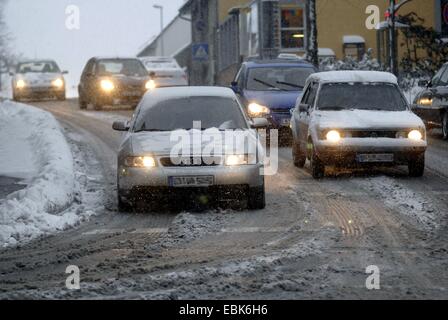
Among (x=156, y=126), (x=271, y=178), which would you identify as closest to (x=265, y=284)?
(x=156, y=126)

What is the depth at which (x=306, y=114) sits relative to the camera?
16328mm

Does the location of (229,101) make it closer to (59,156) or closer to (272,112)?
(59,156)

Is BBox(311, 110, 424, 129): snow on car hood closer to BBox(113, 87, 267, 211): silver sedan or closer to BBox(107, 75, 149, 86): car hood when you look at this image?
BBox(113, 87, 267, 211): silver sedan

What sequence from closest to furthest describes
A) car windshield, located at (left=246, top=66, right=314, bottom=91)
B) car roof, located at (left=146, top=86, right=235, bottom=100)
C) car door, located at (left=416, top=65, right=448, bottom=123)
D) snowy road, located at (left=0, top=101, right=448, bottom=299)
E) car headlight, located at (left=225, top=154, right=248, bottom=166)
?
1. snowy road, located at (left=0, top=101, right=448, bottom=299)
2. car headlight, located at (left=225, top=154, right=248, bottom=166)
3. car roof, located at (left=146, top=86, right=235, bottom=100)
4. car windshield, located at (left=246, top=66, right=314, bottom=91)
5. car door, located at (left=416, top=65, right=448, bottom=123)

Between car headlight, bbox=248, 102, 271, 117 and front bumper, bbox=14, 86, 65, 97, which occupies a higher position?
car headlight, bbox=248, 102, 271, 117

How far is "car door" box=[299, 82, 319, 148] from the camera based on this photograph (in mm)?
16094

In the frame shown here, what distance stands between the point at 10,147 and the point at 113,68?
14414mm

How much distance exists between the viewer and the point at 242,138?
487 inches

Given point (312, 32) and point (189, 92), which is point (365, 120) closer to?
point (189, 92)

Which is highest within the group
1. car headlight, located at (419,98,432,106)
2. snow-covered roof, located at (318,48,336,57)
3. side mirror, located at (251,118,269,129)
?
side mirror, located at (251,118,269,129)

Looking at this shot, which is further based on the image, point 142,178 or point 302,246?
point 142,178

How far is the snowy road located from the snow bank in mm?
340

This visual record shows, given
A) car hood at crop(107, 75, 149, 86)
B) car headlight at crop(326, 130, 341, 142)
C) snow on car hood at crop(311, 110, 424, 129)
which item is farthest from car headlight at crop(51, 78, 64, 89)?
car headlight at crop(326, 130, 341, 142)

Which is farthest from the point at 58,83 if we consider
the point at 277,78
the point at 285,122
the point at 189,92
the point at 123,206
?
the point at 123,206
